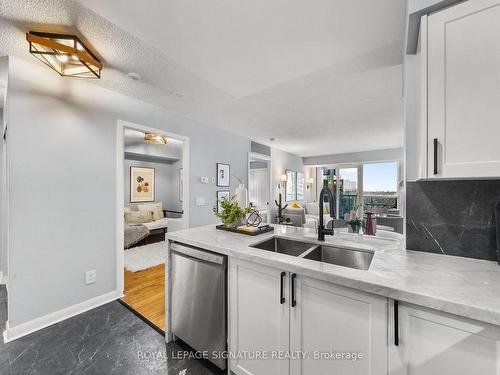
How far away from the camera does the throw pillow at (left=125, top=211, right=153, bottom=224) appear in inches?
209

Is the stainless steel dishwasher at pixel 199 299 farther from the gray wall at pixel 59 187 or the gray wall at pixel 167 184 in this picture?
the gray wall at pixel 167 184

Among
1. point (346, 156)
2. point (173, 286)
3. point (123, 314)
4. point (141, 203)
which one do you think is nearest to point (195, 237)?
point (173, 286)

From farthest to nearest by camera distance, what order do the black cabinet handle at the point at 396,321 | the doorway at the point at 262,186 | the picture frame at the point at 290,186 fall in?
the picture frame at the point at 290,186, the doorway at the point at 262,186, the black cabinet handle at the point at 396,321

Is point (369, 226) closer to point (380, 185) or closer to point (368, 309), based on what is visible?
point (368, 309)

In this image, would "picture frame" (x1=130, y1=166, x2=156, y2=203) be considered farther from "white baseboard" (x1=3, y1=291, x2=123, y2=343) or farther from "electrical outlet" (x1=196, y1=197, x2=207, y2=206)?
"white baseboard" (x1=3, y1=291, x2=123, y2=343)

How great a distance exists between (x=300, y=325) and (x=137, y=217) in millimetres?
5265

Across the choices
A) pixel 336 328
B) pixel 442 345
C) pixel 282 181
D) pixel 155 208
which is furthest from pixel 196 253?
pixel 155 208

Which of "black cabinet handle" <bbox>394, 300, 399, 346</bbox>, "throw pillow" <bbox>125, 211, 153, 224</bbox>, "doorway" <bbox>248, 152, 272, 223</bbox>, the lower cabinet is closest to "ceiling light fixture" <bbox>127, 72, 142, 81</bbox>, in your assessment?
the lower cabinet

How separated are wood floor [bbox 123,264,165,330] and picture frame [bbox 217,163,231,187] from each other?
1728mm

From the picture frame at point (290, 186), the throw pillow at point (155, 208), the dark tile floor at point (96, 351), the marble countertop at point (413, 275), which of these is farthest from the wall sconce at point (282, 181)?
the dark tile floor at point (96, 351)

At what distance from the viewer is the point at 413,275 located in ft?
3.07

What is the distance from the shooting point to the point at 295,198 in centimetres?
719

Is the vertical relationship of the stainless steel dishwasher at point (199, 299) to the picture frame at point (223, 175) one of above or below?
below

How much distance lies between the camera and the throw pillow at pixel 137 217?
209 inches
